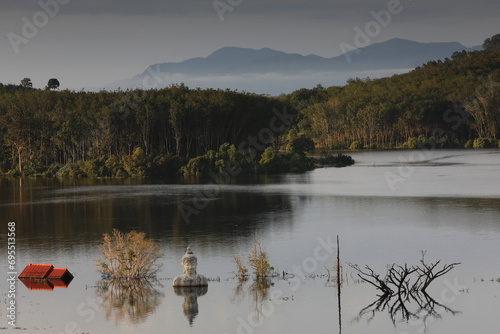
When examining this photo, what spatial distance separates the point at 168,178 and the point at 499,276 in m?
38.1

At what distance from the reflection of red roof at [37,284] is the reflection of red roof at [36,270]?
0.15 meters

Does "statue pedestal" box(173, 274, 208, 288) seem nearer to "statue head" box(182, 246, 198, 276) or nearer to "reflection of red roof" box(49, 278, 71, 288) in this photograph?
"statue head" box(182, 246, 198, 276)

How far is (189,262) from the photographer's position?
19062 mm

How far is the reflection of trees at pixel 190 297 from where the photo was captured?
17344 mm

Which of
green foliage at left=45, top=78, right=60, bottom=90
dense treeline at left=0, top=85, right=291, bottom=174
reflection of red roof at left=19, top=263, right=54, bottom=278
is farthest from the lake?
green foliage at left=45, top=78, right=60, bottom=90

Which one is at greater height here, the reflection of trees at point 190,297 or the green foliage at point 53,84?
the green foliage at point 53,84

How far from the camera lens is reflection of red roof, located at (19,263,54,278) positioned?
2119cm

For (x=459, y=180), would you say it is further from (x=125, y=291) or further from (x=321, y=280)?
(x=125, y=291)

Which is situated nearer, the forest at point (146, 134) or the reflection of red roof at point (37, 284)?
the reflection of red roof at point (37, 284)

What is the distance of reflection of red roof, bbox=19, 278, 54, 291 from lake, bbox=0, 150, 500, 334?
0.20 m

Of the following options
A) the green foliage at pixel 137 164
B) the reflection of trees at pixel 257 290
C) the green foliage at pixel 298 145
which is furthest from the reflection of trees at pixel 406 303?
the green foliage at pixel 298 145

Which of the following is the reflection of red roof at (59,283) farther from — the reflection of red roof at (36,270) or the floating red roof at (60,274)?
the reflection of red roof at (36,270)

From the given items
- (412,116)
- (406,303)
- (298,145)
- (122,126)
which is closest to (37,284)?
(406,303)

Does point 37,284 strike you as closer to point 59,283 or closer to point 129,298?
point 59,283
